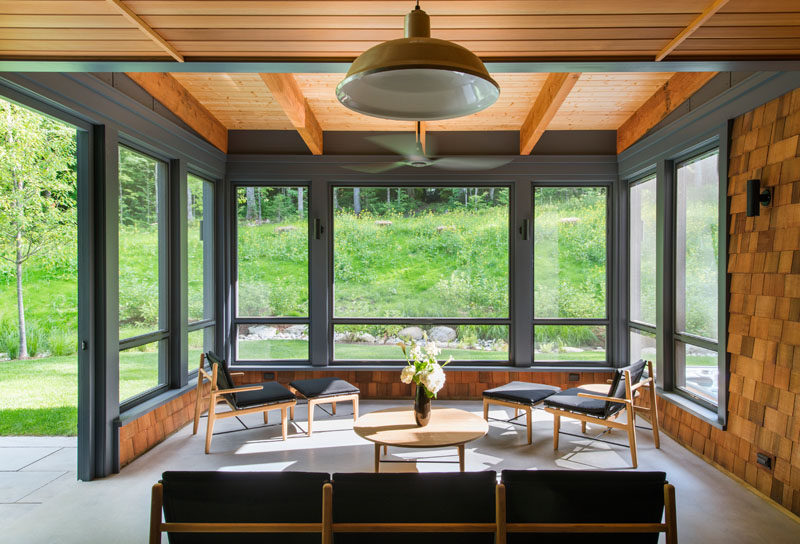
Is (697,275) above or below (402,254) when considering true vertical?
below

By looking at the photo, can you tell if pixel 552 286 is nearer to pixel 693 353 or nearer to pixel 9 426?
pixel 693 353

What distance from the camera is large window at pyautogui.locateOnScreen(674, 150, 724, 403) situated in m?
4.38

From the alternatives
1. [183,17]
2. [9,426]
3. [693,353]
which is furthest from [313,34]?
[9,426]

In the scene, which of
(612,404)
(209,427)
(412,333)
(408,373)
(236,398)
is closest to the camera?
(408,373)

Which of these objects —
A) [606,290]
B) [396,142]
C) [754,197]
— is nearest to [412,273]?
[396,142]

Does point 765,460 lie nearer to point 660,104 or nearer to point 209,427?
point 660,104

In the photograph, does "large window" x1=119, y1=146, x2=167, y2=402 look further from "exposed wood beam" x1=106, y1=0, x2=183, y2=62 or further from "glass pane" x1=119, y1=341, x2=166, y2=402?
"exposed wood beam" x1=106, y1=0, x2=183, y2=62

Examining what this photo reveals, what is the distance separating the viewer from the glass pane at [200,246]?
5.58 m

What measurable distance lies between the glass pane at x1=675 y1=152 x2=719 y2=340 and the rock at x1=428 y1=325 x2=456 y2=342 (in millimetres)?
2519

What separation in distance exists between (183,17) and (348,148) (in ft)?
13.2

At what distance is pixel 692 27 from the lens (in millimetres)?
2379

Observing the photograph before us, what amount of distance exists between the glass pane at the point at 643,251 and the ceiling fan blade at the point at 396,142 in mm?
2653

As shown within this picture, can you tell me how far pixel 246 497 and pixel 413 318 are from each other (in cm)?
465

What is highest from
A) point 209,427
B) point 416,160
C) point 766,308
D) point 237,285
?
point 416,160
